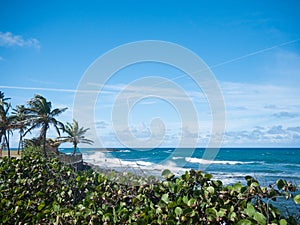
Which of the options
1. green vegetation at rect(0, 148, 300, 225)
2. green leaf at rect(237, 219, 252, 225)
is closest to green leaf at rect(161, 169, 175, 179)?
green vegetation at rect(0, 148, 300, 225)

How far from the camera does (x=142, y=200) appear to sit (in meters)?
2.38

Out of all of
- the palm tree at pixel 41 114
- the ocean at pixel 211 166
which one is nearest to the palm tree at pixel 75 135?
the ocean at pixel 211 166

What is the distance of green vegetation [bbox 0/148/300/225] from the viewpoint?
1.91 meters

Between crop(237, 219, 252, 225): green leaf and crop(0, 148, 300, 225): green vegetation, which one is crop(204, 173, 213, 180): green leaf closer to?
crop(0, 148, 300, 225): green vegetation

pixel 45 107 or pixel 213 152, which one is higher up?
pixel 45 107

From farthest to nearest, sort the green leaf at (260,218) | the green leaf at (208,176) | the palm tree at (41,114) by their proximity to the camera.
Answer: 1. the palm tree at (41,114)
2. the green leaf at (208,176)
3. the green leaf at (260,218)

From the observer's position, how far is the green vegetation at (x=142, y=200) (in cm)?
191

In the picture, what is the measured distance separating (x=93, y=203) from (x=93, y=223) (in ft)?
0.87

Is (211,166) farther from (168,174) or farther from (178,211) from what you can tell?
(178,211)

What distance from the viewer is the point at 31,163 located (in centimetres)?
451

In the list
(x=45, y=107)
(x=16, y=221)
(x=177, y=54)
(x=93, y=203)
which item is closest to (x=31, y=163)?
(x=16, y=221)

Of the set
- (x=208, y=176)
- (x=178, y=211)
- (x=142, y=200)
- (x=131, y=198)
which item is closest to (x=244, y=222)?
(x=178, y=211)

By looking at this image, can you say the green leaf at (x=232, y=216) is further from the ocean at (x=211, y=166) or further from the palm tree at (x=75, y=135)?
the palm tree at (x=75, y=135)

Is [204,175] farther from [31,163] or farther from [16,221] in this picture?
[31,163]
